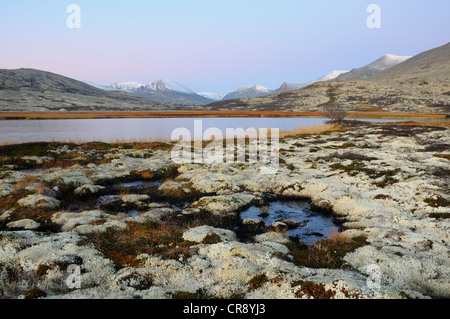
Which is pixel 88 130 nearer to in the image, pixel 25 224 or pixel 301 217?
pixel 25 224

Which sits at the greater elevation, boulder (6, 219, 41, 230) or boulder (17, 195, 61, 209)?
boulder (17, 195, 61, 209)

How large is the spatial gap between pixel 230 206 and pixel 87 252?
9083 millimetres

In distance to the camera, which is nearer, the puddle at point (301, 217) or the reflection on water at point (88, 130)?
the puddle at point (301, 217)

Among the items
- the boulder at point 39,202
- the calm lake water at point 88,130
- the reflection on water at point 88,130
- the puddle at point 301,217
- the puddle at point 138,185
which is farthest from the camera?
the reflection on water at point 88,130

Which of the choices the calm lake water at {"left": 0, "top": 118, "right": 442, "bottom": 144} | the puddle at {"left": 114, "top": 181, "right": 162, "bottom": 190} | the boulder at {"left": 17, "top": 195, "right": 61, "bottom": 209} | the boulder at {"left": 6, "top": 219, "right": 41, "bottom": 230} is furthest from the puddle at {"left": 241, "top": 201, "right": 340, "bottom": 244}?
the calm lake water at {"left": 0, "top": 118, "right": 442, "bottom": 144}

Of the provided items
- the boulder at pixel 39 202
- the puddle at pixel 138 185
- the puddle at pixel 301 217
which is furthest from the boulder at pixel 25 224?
the puddle at pixel 301 217

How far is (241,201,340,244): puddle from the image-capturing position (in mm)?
14344

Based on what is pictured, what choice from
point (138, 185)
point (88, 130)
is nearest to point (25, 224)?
point (138, 185)

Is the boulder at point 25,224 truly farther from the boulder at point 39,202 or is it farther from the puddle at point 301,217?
the puddle at point 301,217

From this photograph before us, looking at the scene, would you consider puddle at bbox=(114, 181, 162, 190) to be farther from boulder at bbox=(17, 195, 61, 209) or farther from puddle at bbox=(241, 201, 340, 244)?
puddle at bbox=(241, 201, 340, 244)

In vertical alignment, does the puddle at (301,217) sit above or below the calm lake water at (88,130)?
below

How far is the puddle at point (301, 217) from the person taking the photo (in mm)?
14344

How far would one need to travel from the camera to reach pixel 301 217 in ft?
55.3
